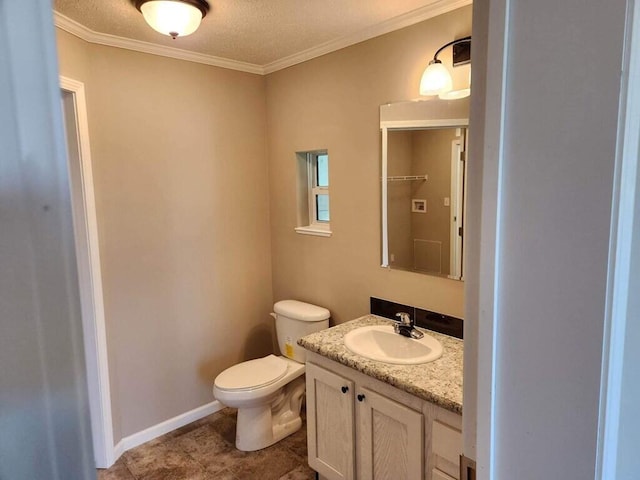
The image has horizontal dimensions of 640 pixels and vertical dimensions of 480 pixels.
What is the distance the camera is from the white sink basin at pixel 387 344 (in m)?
1.98

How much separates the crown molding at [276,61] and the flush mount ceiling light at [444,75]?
0.57 feet

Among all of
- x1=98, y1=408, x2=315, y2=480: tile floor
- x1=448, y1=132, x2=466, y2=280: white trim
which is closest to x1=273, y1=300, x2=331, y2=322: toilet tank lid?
x1=98, y1=408, x2=315, y2=480: tile floor

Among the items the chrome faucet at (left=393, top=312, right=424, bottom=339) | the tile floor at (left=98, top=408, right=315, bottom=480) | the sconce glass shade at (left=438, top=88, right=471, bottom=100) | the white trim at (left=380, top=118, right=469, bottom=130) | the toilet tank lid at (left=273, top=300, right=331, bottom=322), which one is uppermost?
the sconce glass shade at (left=438, top=88, right=471, bottom=100)

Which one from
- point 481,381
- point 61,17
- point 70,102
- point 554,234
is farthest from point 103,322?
point 554,234

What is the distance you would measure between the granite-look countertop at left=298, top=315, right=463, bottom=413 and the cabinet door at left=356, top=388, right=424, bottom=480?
0.40 ft

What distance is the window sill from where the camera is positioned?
268 cm

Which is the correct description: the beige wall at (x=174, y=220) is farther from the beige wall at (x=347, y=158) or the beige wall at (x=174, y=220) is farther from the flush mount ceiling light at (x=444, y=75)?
the flush mount ceiling light at (x=444, y=75)

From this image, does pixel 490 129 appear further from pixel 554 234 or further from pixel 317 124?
pixel 317 124

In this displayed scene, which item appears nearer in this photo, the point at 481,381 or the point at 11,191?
the point at 11,191

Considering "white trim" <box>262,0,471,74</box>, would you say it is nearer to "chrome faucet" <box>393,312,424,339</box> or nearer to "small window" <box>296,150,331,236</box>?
"small window" <box>296,150,331,236</box>

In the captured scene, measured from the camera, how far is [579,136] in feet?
1.80

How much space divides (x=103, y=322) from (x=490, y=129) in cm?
231

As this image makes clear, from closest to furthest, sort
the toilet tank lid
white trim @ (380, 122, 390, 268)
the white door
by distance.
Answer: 1. the white door
2. white trim @ (380, 122, 390, 268)
3. the toilet tank lid

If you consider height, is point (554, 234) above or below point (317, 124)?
below
